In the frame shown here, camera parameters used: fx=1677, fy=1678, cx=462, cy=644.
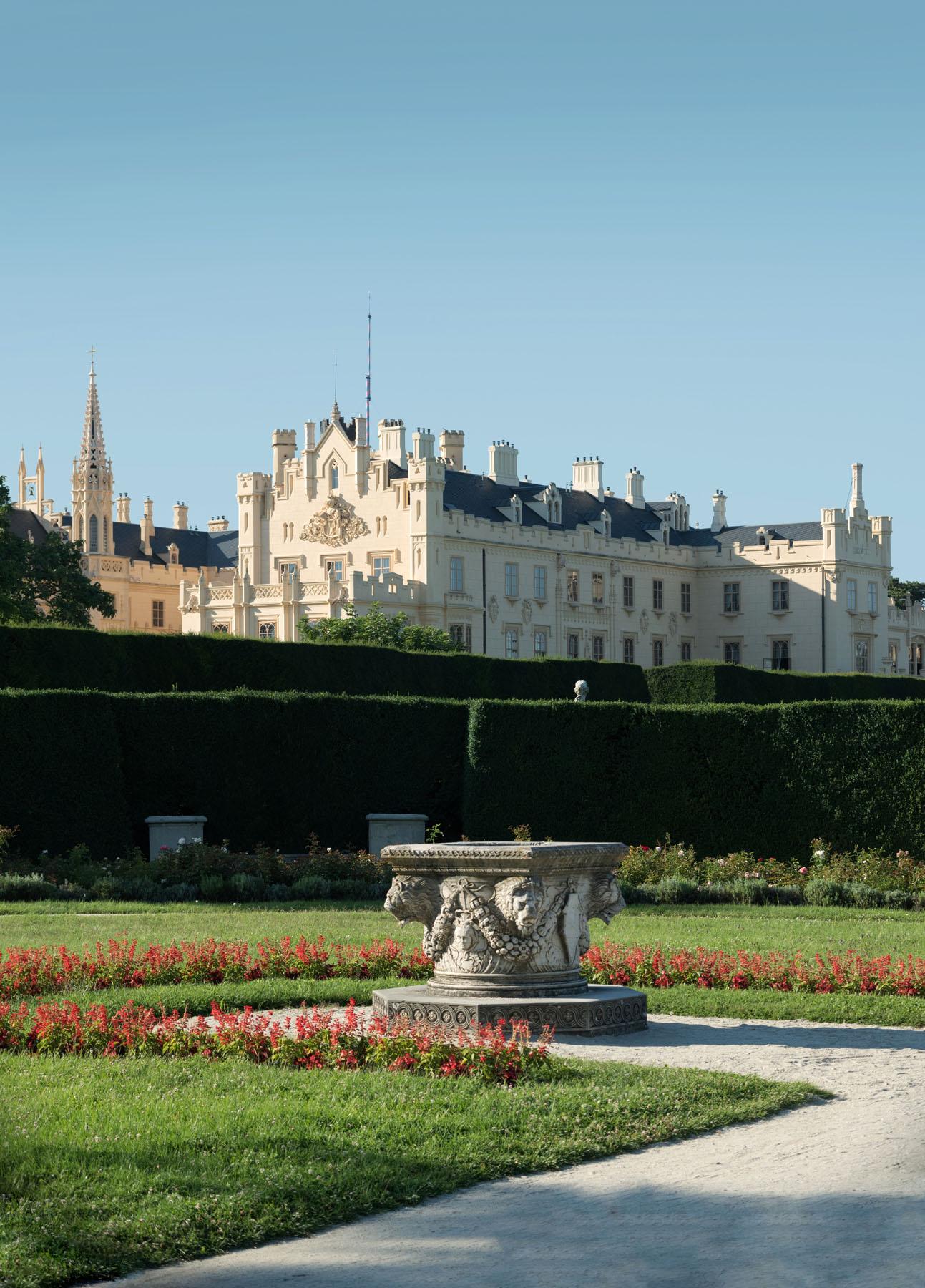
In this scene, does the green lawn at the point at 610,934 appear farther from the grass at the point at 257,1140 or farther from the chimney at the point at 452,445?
the chimney at the point at 452,445

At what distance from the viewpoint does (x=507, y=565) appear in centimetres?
7369

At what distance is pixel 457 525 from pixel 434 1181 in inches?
2525

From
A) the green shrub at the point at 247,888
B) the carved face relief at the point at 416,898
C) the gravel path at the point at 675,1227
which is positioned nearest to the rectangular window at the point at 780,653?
the green shrub at the point at 247,888

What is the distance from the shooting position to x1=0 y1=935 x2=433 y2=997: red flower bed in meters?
13.6

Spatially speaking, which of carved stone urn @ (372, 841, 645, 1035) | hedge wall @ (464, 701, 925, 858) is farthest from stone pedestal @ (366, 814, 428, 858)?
carved stone urn @ (372, 841, 645, 1035)

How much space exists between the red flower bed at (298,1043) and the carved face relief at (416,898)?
94cm

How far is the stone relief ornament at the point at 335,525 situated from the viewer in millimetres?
73500

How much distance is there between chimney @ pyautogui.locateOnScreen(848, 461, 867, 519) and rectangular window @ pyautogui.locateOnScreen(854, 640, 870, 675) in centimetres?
631

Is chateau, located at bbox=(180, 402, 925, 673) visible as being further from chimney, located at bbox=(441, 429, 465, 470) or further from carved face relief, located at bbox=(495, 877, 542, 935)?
carved face relief, located at bbox=(495, 877, 542, 935)

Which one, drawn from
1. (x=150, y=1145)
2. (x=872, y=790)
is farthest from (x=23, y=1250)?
(x=872, y=790)

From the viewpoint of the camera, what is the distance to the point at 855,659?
8306cm

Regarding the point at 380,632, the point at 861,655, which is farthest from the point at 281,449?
the point at 861,655

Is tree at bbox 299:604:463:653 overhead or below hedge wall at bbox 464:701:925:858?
overhead

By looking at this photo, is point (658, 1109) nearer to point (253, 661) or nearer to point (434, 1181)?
point (434, 1181)
